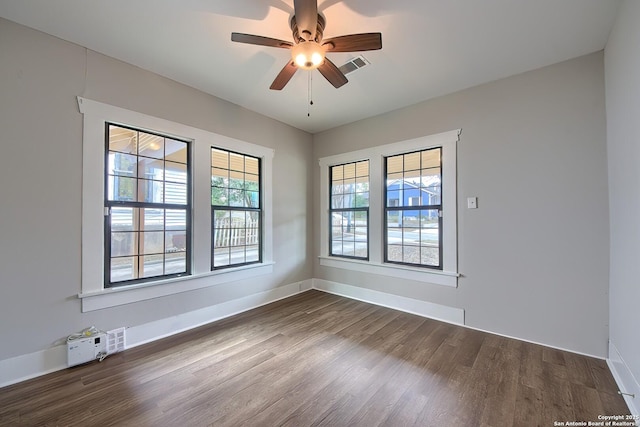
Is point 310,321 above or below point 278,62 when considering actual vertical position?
below

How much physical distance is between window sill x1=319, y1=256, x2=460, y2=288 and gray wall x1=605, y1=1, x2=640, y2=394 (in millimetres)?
1333

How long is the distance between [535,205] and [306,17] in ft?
9.23

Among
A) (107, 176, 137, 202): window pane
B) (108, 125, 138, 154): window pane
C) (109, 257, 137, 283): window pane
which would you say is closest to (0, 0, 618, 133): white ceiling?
(108, 125, 138, 154): window pane

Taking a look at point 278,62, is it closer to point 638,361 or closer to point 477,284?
point 477,284

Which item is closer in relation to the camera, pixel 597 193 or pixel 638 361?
pixel 638 361

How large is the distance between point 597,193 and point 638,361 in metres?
1.44

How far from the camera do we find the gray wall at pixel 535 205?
242 centimetres

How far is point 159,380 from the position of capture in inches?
81.2

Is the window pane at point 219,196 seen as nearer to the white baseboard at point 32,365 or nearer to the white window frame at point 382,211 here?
the white window frame at point 382,211

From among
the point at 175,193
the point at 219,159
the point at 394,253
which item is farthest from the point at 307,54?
the point at 394,253

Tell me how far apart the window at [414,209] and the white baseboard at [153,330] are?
1.85 m

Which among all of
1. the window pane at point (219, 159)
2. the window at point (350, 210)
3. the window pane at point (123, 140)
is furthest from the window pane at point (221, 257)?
the window at point (350, 210)

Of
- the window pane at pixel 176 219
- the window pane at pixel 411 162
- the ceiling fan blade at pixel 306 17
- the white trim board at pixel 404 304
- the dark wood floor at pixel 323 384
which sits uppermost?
the ceiling fan blade at pixel 306 17

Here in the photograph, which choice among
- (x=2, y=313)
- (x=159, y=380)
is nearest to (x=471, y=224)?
(x=159, y=380)
